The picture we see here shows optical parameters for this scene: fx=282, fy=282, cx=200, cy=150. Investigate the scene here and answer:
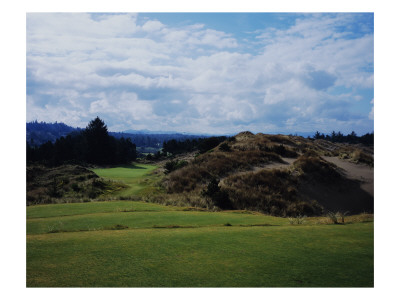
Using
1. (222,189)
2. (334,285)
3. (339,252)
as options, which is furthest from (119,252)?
(222,189)

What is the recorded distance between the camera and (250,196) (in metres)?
15.2

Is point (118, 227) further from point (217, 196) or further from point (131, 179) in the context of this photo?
point (131, 179)

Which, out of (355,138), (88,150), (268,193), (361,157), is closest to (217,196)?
(268,193)

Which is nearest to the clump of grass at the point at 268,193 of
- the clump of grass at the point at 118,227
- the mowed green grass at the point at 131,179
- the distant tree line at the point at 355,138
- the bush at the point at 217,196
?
the bush at the point at 217,196

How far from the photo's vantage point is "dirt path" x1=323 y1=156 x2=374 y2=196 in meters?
16.3

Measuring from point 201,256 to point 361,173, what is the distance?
658 inches

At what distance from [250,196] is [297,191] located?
3059 millimetres

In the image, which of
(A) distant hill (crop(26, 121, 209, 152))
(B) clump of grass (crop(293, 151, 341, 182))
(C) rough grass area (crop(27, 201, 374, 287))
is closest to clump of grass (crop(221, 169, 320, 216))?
(B) clump of grass (crop(293, 151, 341, 182))

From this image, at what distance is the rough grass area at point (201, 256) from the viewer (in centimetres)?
420

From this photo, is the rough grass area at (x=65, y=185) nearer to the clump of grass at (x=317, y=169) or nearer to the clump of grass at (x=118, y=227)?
the clump of grass at (x=118, y=227)

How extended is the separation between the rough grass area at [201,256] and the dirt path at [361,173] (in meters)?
10.9

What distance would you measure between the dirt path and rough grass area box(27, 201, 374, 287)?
430 inches

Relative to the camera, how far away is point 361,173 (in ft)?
58.8
